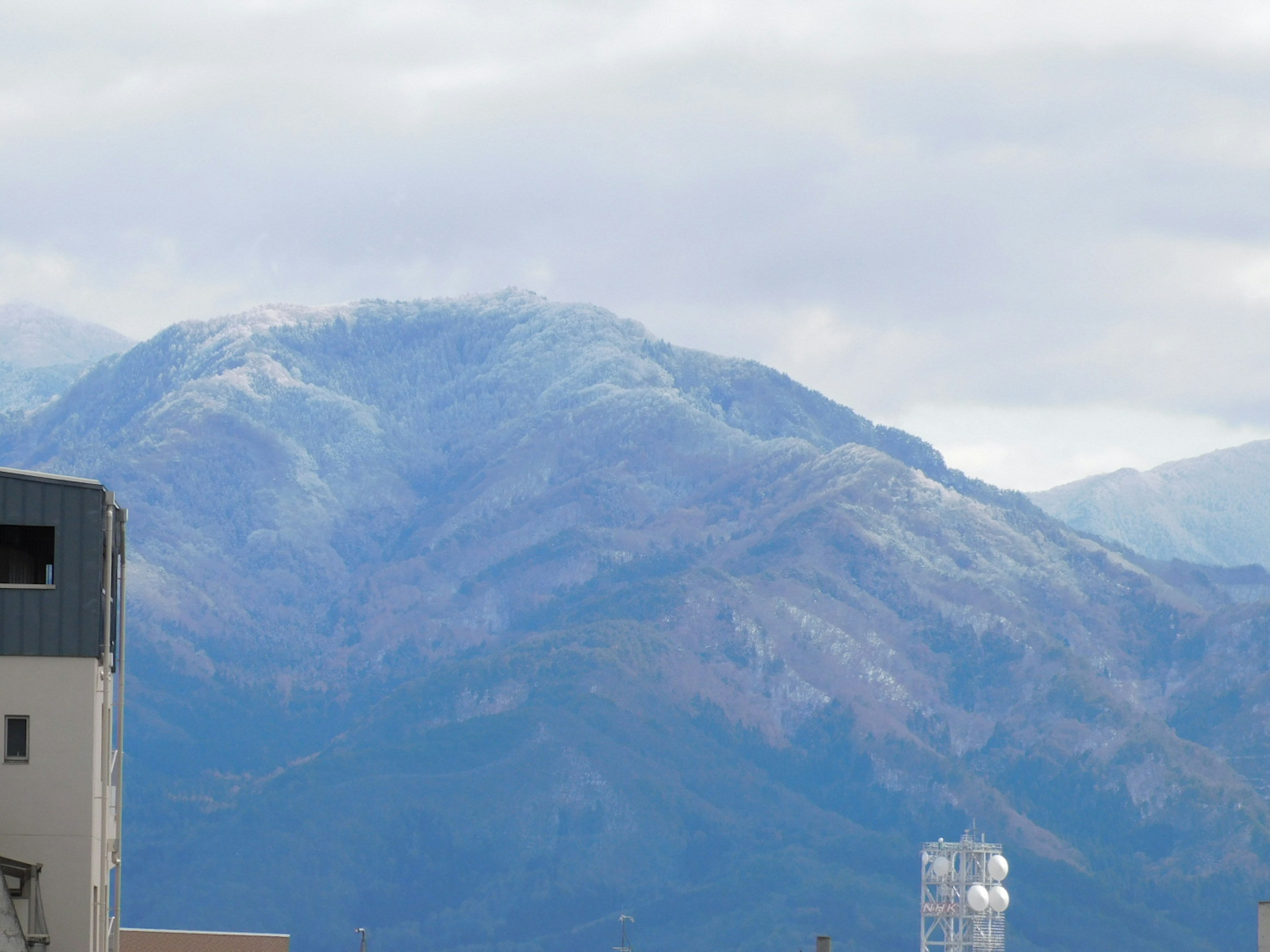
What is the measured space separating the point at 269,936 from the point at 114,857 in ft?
137

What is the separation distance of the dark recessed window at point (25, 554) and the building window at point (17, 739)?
4.66 m

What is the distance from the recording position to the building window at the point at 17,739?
49.5 m

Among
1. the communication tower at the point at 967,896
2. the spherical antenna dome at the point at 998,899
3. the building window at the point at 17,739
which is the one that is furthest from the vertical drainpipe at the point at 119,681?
the spherical antenna dome at the point at 998,899

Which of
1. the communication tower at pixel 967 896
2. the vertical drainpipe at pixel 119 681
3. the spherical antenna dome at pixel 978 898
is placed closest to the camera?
the vertical drainpipe at pixel 119 681

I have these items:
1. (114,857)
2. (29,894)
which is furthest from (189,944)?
(29,894)

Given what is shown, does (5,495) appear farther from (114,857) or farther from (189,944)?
(189,944)

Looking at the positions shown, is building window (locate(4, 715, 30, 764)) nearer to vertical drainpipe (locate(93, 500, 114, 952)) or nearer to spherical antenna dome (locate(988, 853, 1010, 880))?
vertical drainpipe (locate(93, 500, 114, 952))

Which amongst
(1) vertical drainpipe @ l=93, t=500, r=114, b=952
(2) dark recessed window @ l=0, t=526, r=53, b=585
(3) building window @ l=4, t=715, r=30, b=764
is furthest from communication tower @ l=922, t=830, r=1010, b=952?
(3) building window @ l=4, t=715, r=30, b=764

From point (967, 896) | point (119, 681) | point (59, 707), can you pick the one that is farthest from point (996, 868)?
point (59, 707)

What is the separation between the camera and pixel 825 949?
89.3 m

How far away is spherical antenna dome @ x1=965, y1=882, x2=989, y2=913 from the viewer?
12112cm

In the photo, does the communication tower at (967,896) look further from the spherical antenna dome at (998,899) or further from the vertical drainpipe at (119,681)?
the vertical drainpipe at (119,681)

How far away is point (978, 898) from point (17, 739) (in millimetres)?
79758

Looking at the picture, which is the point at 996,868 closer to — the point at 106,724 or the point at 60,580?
the point at 106,724
